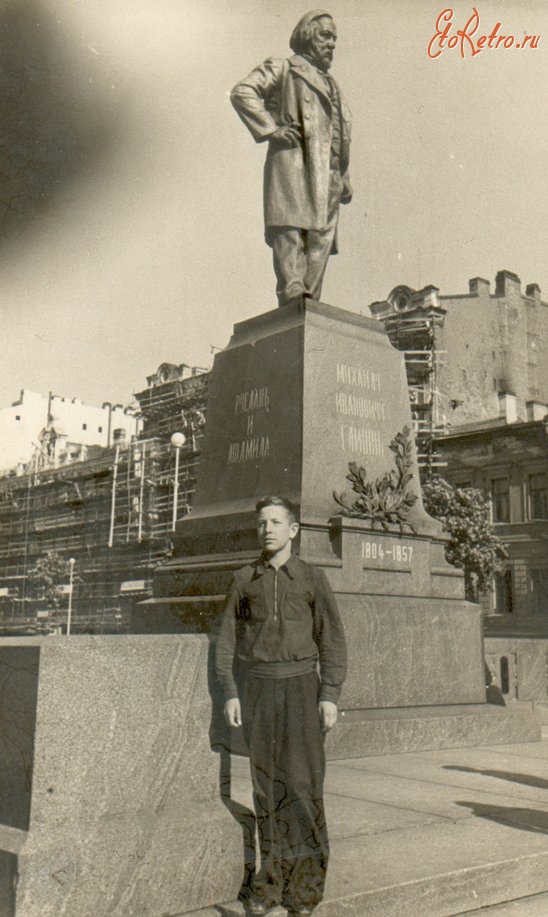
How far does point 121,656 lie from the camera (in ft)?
11.3

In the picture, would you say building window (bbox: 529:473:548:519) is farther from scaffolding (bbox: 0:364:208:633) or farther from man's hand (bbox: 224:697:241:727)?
man's hand (bbox: 224:697:241:727)

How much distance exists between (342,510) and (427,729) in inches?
78.9

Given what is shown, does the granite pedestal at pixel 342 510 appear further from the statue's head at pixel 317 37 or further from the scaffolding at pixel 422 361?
the scaffolding at pixel 422 361

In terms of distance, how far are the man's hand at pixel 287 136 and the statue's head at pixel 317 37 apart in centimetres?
91

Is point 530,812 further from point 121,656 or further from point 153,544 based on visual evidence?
point 153,544

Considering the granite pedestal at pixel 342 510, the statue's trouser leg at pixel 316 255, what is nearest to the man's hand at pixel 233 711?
the granite pedestal at pixel 342 510

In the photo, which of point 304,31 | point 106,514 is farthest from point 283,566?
point 106,514

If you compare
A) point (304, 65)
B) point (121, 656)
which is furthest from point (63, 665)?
point (304, 65)

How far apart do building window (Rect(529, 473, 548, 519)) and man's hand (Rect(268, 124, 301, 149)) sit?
3755 centimetres

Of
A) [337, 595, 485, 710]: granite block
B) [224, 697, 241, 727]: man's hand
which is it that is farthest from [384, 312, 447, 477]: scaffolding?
[224, 697, 241, 727]: man's hand

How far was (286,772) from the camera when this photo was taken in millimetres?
3738

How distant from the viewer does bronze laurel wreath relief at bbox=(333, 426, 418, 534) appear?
26.9ft

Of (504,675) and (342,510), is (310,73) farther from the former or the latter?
(504,675)

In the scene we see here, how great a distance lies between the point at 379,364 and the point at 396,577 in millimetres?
2277
